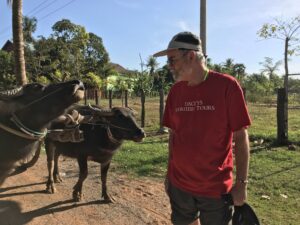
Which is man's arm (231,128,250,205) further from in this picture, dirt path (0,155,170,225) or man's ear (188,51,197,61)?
dirt path (0,155,170,225)

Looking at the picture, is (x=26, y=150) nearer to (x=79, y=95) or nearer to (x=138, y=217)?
(x=79, y=95)

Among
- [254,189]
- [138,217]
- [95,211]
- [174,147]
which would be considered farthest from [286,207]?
[174,147]

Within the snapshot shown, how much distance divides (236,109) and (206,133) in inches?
12.2

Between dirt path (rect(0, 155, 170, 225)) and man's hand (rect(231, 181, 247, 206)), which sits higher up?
man's hand (rect(231, 181, 247, 206))

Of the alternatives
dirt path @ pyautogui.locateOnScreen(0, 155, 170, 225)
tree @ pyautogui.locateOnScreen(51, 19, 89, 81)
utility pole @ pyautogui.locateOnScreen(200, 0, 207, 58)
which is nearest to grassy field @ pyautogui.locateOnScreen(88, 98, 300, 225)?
dirt path @ pyautogui.locateOnScreen(0, 155, 170, 225)

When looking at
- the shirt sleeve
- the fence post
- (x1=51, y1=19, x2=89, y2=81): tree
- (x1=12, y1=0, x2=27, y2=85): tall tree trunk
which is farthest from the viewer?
(x1=51, y1=19, x2=89, y2=81): tree

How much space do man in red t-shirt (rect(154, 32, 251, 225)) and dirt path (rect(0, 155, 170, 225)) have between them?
2.57 meters

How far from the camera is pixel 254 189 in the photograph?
7.28m

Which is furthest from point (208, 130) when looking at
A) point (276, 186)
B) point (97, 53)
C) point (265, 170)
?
point (97, 53)

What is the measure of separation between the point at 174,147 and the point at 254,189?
14.1 feet

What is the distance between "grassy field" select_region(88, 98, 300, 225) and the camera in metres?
6.19

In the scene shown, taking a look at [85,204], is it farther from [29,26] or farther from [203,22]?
[29,26]

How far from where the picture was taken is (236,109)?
2.99 meters

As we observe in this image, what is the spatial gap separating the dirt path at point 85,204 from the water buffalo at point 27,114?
2.01 meters
